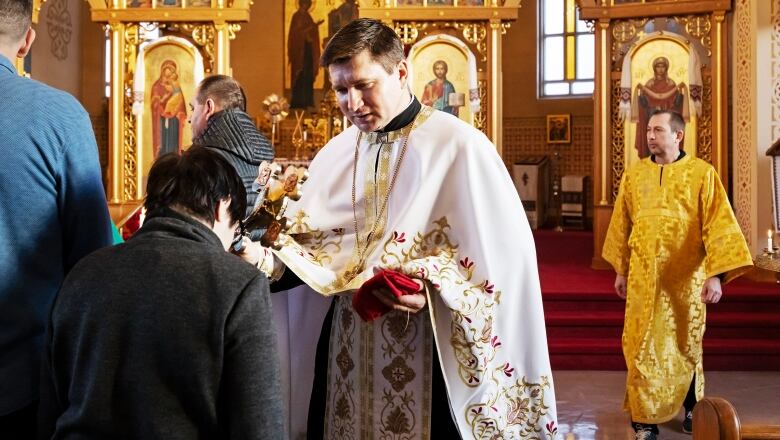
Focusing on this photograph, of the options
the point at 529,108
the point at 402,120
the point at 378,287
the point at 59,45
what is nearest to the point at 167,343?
the point at 378,287

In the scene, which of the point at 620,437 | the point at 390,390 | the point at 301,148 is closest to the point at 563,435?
the point at 620,437

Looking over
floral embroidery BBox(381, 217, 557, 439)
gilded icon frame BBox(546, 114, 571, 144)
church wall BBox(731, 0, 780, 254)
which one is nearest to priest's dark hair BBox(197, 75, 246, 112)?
floral embroidery BBox(381, 217, 557, 439)

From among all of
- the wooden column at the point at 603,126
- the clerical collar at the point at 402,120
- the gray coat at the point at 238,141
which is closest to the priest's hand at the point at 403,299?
the clerical collar at the point at 402,120

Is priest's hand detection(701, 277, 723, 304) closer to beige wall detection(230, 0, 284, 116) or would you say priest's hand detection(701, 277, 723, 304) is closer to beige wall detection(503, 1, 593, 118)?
beige wall detection(503, 1, 593, 118)

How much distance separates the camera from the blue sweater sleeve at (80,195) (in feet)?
7.26

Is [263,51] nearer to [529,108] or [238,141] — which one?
[529,108]

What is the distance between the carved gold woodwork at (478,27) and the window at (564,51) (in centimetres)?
644

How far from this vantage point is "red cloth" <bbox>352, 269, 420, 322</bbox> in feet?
8.42

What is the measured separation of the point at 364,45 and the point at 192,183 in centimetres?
104

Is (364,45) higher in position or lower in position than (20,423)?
higher

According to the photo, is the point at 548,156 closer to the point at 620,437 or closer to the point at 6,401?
the point at 620,437

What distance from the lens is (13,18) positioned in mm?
2201

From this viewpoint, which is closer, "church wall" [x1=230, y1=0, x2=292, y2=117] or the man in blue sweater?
the man in blue sweater

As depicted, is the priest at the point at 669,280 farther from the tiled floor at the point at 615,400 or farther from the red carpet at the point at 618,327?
the red carpet at the point at 618,327
